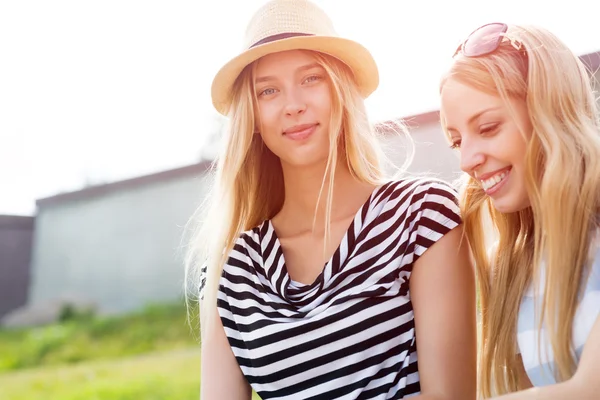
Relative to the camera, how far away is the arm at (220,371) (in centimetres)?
220

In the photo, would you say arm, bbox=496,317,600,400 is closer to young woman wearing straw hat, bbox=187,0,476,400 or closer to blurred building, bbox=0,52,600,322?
young woman wearing straw hat, bbox=187,0,476,400

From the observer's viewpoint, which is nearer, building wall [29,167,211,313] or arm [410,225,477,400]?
arm [410,225,477,400]


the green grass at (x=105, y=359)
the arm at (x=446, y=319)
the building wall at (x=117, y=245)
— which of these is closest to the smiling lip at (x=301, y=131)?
the arm at (x=446, y=319)

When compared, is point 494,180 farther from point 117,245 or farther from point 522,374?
point 117,245

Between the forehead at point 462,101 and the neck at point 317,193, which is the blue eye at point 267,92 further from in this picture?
the forehead at point 462,101

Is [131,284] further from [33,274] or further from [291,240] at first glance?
[291,240]

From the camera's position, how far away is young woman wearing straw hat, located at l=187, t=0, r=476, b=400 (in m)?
1.97

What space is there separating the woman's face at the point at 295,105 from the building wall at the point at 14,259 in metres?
8.76

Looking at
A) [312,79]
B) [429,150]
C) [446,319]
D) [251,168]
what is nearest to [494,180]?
[446,319]

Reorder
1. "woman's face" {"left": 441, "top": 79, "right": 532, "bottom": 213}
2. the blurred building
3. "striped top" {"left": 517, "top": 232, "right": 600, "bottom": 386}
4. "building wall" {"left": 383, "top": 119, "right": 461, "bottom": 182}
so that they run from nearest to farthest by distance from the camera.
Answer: "striped top" {"left": 517, "top": 232, "right": 600, "bottom": 386}
"woman's face" {"left": 441, "top": 79, "right": 532, "bottom": 213}
"building wall" {"left": 383, "top": 119, "right": 461, "bottom": 182}
the blurred building

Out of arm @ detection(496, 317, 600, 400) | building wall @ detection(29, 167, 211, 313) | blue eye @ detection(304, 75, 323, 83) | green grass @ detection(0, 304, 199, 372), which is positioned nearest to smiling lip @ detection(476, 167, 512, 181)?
arm @ detection(496, 317, 600, 400)

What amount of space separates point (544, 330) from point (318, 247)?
803mm

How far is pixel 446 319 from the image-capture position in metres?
1.92

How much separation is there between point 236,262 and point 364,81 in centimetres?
66
